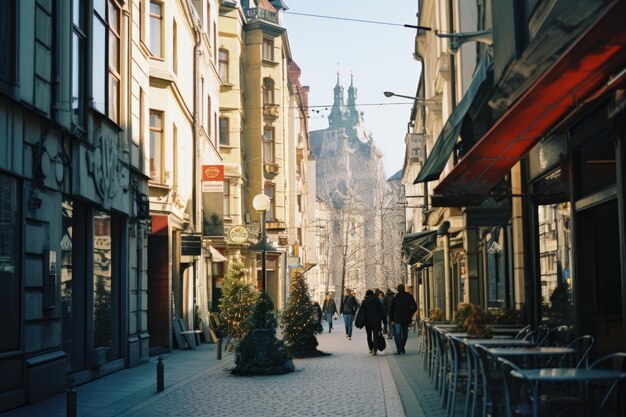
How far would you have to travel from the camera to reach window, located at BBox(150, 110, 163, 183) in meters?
27.5

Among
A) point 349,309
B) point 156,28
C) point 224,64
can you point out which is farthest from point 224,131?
point 156,28

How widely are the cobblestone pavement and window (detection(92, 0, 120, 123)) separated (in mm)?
5566

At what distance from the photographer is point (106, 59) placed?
1995 cm

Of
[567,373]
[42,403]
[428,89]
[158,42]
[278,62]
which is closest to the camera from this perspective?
[567,373]

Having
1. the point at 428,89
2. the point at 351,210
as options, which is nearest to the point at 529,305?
the point at 428,89

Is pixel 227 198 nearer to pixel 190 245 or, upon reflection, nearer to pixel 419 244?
pixel 419 244

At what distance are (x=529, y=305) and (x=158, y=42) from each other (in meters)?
14.7

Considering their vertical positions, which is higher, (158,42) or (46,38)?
(158,42)

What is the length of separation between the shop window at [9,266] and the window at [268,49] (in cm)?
4248

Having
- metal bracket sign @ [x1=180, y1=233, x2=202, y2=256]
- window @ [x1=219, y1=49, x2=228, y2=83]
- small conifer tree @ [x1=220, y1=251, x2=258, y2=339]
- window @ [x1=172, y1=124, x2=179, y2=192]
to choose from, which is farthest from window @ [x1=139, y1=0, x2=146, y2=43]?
window @ [x1=219, y1=49, x2=228, y2=83]

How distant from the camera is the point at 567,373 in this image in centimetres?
807

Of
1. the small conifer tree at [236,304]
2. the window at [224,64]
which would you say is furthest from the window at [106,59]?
the window at [224,64]

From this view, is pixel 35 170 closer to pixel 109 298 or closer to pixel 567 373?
A: pixel 109 298

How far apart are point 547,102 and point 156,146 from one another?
18479mm
